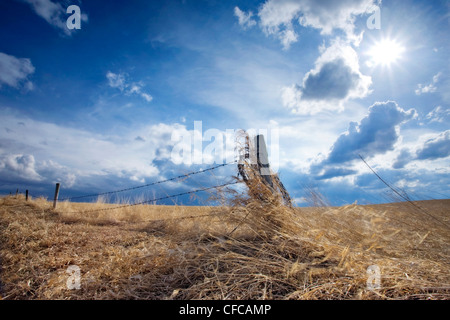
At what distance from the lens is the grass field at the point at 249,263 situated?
2.31m

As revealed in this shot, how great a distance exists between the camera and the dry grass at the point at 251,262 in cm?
231

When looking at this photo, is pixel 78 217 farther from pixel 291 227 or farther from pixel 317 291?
pixel 317 291

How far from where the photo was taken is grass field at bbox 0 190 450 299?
2311 millimetres

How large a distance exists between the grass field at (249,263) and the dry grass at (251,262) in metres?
0.01

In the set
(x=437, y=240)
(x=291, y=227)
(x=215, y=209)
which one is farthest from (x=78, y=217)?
(x=437, y=240)

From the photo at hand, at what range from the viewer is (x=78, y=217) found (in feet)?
26.6

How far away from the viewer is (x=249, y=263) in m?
2.71

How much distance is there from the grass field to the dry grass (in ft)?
0.04

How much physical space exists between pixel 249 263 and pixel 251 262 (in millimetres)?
28

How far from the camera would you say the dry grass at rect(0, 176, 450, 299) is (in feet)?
7.59

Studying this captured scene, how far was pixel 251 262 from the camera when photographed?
107 inches

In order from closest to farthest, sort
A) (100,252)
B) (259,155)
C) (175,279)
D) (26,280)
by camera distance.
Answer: (175,279)
(26,280)
(100,252)
(259,155)
